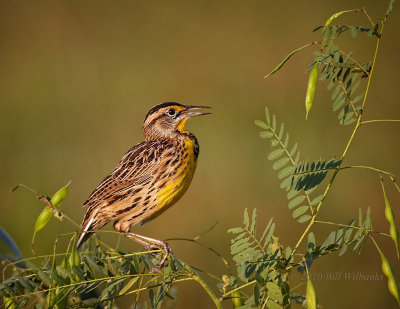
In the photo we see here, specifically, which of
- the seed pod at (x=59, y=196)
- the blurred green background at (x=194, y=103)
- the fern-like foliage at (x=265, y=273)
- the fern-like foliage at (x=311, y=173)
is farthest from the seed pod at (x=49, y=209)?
the blurred green background at (x=194, y=103)

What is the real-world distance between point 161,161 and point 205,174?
7.99 feet

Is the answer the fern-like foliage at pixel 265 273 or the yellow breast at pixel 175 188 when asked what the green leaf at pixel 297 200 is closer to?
the fern-like foliage at pixel 265 273

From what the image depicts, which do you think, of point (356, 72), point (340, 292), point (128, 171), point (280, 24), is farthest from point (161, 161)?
point (280, 24)

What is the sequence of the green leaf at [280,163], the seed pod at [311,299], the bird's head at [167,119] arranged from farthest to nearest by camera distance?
the bird's head at [167,119]
the green leaf at [280,163]
the seed pod at [311,299]

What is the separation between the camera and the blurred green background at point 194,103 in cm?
454

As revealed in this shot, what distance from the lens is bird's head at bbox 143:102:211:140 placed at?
3170 mm

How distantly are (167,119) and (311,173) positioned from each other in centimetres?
A: 159

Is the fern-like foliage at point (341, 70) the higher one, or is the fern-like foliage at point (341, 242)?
the fern-like foliage at point (341, 70)

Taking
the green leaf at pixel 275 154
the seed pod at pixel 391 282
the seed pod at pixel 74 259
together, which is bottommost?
the seed pod at pixel 391 282

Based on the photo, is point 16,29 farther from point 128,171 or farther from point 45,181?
point 128,171

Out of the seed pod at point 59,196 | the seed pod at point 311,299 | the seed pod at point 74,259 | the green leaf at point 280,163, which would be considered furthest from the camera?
the green leaf at point 280,163

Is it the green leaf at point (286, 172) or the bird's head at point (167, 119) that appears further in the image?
the bird's head at point (167, 119)

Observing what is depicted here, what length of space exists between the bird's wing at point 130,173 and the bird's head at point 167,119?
262 millimetres

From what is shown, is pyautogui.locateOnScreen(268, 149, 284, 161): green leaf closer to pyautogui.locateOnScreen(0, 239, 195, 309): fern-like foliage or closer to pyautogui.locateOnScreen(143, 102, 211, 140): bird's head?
pyautogui.locateOnScreen(0, 239, 195, 309): fern-like foliage
